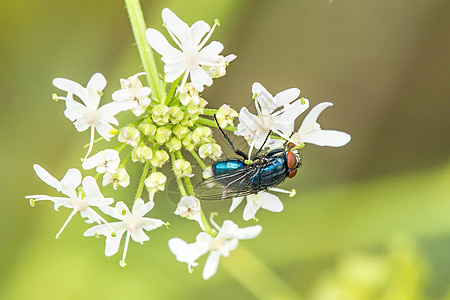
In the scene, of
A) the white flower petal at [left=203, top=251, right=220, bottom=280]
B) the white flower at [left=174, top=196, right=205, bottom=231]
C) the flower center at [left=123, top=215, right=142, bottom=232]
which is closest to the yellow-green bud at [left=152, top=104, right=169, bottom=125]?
the white flower at [left=174, top=196, right=205, bottom=231]

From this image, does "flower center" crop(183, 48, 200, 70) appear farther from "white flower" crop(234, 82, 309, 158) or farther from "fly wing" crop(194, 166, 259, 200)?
"fly wing" crop(194, 166, 259, 200)

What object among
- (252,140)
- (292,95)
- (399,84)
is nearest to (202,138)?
(252,140)

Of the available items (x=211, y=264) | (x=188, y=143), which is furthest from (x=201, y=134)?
(x=211, y=264)

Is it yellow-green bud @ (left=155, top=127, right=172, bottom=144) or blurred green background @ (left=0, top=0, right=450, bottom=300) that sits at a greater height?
blurred green background @ (left=0, top=0, right=450, bottom=300)

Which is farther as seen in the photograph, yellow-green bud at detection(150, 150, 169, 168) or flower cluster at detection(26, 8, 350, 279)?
yellow-green bud at detection(150, 150, 169, 168)

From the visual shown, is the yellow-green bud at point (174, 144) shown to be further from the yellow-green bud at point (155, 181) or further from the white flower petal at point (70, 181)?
the white flower petal at point (70, 181)

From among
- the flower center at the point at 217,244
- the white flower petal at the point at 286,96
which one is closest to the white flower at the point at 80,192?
the flower center at the point at 217,244

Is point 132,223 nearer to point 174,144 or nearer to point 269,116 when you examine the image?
point 174,144
